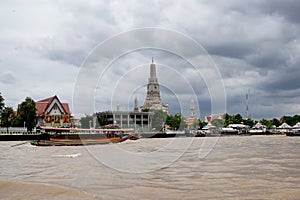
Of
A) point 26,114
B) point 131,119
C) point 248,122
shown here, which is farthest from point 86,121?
point 248,122

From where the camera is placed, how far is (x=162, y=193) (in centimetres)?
898

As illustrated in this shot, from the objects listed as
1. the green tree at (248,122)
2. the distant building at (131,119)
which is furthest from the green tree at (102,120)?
the green tree at (248,122)

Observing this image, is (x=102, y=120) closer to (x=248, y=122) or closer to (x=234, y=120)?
(x=234, y=120)

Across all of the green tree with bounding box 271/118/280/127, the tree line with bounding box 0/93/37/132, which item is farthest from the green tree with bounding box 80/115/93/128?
the green tree with bounding box 271/118/280/127

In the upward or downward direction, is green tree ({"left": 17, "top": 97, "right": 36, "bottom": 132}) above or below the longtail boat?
above

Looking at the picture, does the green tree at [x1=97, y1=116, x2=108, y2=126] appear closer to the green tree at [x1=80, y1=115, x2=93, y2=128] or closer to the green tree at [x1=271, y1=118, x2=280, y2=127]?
the green tree at [x1=80, y1=115, x2=93, y2=128]

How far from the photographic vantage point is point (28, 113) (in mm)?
56312

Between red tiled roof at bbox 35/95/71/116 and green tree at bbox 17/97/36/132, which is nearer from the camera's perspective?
green tree at bbox 17/97/36/132

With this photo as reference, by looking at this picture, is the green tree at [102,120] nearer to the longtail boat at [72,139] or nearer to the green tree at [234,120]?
the green tree at [234,120]

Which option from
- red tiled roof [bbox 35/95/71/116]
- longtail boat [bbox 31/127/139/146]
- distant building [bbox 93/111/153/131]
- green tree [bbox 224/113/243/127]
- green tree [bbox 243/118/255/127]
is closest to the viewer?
longtail boat [bbox 31/127/139/146]

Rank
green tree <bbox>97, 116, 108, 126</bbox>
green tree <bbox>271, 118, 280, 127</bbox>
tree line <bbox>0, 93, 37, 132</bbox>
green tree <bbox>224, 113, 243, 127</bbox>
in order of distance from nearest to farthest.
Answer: tree line <bbox>0, 93, 37, 132</bbox>
green tree <bbox>97, 116, 108, 126</bbox>
green tree <bbox>224, 113, 243, 127</bbox>
green tree <bbox>271, 118, 280, 127</bbox>

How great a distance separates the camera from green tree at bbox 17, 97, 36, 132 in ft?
184

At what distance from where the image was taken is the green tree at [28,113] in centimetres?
5606

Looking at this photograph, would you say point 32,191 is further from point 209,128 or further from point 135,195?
point 209,128
